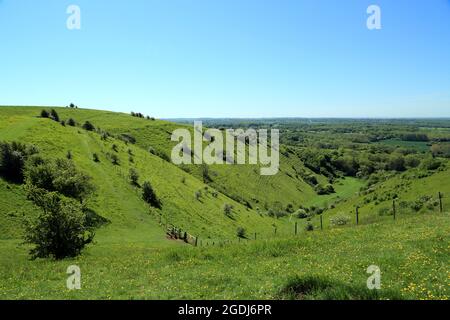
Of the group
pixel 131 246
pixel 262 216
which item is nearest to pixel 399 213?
pixel 131 246

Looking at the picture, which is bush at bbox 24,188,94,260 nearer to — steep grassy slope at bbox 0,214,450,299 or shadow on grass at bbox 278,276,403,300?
steep grassy slope at bbox 0,214,450,299

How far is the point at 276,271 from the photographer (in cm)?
1598

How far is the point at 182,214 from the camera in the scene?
64.1 m

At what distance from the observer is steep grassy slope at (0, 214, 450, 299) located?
12.4 metres

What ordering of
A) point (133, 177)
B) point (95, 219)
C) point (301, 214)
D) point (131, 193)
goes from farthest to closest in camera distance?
point (301, 214)
point (133, 177)
point (131, 193)
point (95, 219)

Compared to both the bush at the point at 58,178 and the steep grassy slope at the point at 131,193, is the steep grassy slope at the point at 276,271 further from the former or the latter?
the bush at the point at 58,178

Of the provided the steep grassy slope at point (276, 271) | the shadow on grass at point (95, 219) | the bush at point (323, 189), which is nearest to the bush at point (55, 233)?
the steep grassy slope at point (276, 271)

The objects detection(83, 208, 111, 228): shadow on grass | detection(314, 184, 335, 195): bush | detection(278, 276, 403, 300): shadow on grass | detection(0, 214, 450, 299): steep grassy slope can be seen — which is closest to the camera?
detection(278, 276, 403, 300): shadow on grass

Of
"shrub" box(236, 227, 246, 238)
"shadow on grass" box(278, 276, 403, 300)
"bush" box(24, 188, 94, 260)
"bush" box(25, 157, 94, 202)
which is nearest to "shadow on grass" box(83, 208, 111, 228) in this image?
"bush" box(25, 157, 94, 202)

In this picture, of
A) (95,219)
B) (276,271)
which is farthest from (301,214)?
(276,271)

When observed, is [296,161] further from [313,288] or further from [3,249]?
[313,288]

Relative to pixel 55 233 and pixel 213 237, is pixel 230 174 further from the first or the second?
pixel 55 233
